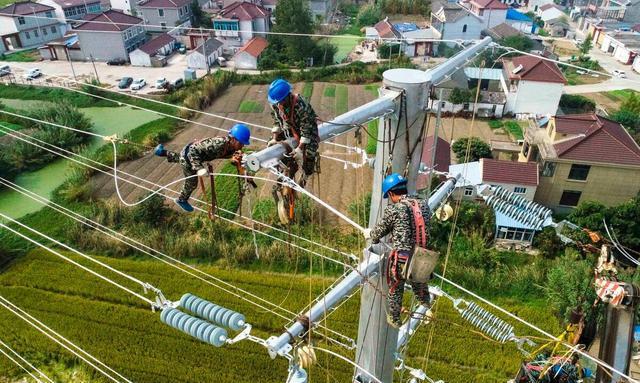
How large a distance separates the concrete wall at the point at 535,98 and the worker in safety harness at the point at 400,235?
35183mm

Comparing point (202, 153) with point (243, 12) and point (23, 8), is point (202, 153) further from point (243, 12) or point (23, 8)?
point (23, 8)

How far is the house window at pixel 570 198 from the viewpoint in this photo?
22834mm

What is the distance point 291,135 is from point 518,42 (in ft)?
161

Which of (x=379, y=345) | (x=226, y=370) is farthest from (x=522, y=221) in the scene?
(x=379, y=345)

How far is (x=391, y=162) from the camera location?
4.50 m

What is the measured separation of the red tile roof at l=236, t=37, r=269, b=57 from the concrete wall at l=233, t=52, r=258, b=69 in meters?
0.35

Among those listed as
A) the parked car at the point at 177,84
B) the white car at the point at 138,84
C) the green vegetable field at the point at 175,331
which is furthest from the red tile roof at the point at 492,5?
the green vegetable field at the point at 175,331

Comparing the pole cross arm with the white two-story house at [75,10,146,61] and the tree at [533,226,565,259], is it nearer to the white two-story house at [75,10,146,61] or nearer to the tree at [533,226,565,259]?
the tree at [533,226,565,259]

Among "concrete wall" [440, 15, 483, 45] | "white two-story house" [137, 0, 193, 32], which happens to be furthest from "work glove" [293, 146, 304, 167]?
"white two-story house" [137, 0, 193, 32]

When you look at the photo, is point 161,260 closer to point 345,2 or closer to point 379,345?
point 379,345

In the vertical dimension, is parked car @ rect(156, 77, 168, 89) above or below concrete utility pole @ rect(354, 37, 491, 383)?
below

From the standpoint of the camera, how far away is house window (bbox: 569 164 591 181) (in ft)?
72.0

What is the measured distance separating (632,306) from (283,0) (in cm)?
4726

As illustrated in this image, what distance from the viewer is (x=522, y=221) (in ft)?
66.9
